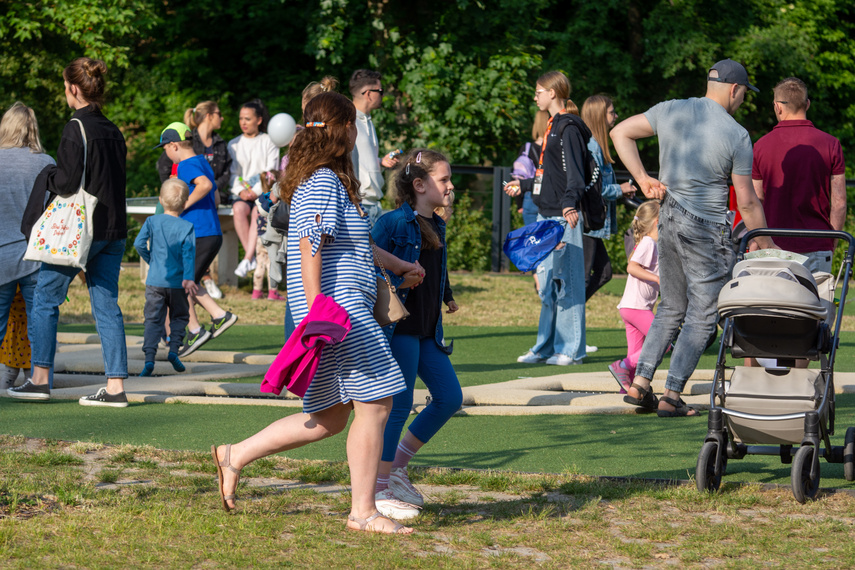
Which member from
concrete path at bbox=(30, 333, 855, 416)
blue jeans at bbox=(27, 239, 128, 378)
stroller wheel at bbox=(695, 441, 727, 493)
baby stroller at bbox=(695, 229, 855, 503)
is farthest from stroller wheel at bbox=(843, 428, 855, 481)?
blue jeans at bbox=(27, 239, 128, 378)

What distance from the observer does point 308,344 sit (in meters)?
4.22

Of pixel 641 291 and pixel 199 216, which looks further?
pixel 199 216

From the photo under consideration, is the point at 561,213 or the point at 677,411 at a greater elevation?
the point at 561,213

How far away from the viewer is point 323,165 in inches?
177

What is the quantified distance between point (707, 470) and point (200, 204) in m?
6.80

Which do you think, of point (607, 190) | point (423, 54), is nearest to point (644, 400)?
point (607, 190)

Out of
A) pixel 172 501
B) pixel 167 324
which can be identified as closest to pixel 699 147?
pixel 172 501

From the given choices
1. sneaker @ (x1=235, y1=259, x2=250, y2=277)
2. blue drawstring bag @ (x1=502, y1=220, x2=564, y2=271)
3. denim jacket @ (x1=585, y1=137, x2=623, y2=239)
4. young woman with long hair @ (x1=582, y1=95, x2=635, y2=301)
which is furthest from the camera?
sneaker @ (x1=235, y1=259, x2=250, y2=277)

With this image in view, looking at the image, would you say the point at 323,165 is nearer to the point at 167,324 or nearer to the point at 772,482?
the point at 772,482

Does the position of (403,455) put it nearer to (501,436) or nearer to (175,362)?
(501,436)

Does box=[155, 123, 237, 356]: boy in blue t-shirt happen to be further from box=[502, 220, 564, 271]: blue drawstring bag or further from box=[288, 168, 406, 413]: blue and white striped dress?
box=[288, 168, 406, 413]: blue and white striped dress

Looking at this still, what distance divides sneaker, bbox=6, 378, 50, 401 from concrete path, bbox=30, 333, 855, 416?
21cm

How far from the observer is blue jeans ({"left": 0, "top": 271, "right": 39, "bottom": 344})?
7.96 metres

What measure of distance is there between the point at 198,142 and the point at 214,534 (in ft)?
31.0
